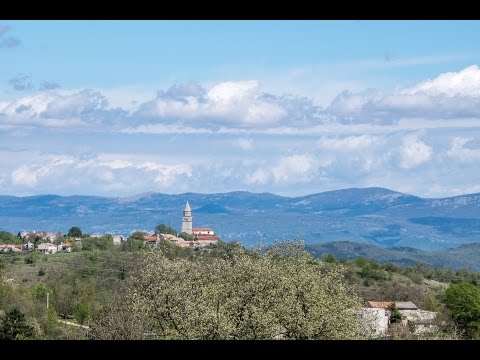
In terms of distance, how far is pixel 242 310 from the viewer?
25672 mm

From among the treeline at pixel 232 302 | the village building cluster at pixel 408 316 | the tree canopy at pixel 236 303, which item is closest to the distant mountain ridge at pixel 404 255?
the village building cluster at pixel 408 316

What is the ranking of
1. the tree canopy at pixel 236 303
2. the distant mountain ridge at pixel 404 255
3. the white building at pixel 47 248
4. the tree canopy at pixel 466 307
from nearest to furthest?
1. the tree canopy at pixel 236 303
2. the tree canopy at pixel 466 307
3. the white building at pixel 47 248
4. the distant mountain ridge at pixel 404 255

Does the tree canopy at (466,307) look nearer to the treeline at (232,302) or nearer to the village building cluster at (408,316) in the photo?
the village building cluster at (408,316)

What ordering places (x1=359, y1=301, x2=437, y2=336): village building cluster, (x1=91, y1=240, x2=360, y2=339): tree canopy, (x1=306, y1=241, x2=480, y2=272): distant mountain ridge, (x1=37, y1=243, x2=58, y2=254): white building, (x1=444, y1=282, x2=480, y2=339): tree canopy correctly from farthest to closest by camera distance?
(x1=306, y1=241, x2=480, y2=272): distant mountain ridge → (x1=37, y1=243, x2=58, y2=254): white building → (x1=444, y1=282, x2=480, y2=339): tree canopy → (x1=359, y1=301, x2=437, y2=336): village building cluster → (x1=91, y1=240, x2=360, y2=339): tree canopy

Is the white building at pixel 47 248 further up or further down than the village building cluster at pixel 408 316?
further up

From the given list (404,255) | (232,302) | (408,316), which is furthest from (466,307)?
(404,255)

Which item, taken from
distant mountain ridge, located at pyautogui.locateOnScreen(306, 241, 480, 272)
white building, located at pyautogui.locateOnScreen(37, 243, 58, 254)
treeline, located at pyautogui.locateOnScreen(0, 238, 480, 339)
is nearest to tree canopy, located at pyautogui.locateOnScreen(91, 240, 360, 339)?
treeline, located at pyautogui.locateOnScreen(0, 238, 480, 339)

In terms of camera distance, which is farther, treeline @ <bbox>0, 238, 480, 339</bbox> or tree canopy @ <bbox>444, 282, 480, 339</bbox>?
tree canopy @ <bbox>444, 282, 480, 339</bbox>

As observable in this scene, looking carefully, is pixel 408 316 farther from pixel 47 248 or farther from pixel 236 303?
pixel 47 248

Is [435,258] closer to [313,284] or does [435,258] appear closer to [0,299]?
[0,299]

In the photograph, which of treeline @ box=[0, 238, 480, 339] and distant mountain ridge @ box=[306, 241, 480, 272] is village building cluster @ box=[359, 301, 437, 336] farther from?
distant mountain ridge @ box=[306, 241, 480, 272]

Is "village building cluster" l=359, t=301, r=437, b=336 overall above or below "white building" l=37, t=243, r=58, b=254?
below
